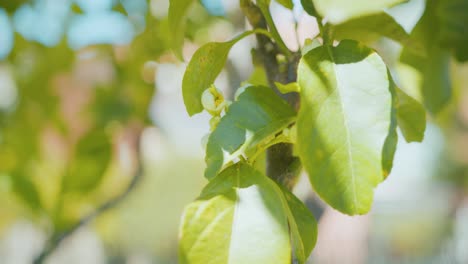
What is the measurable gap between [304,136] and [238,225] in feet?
0.18

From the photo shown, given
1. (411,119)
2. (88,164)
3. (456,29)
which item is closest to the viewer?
(411,119)

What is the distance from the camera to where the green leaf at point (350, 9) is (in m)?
0.23

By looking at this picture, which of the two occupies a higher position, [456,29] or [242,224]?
[242,224]

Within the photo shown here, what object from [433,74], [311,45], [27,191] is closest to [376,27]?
[311,45]

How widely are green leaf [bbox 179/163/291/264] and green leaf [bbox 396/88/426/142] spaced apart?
0.11 m

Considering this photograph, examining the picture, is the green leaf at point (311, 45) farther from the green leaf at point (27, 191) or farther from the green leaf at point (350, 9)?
the green leaf at point (27, 191)

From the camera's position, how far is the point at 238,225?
268mm

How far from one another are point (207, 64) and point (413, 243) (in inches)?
182

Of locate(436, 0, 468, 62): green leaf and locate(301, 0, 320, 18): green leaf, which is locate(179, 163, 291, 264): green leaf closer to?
locate(301, 0, 320, 18): green leaf

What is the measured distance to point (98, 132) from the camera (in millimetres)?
940

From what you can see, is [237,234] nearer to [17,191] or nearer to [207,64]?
[207,64]

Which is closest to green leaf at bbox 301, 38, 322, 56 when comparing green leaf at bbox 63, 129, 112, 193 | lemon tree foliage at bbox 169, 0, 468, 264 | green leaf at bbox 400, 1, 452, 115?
lemon tree foliage at bbox 169, 0, 468, 264

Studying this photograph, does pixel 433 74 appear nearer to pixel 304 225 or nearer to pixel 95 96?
pixel 304 225

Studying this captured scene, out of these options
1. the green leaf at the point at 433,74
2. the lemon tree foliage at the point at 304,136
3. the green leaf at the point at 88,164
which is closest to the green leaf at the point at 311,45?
the lemon tree foliage at the point at 304,136
